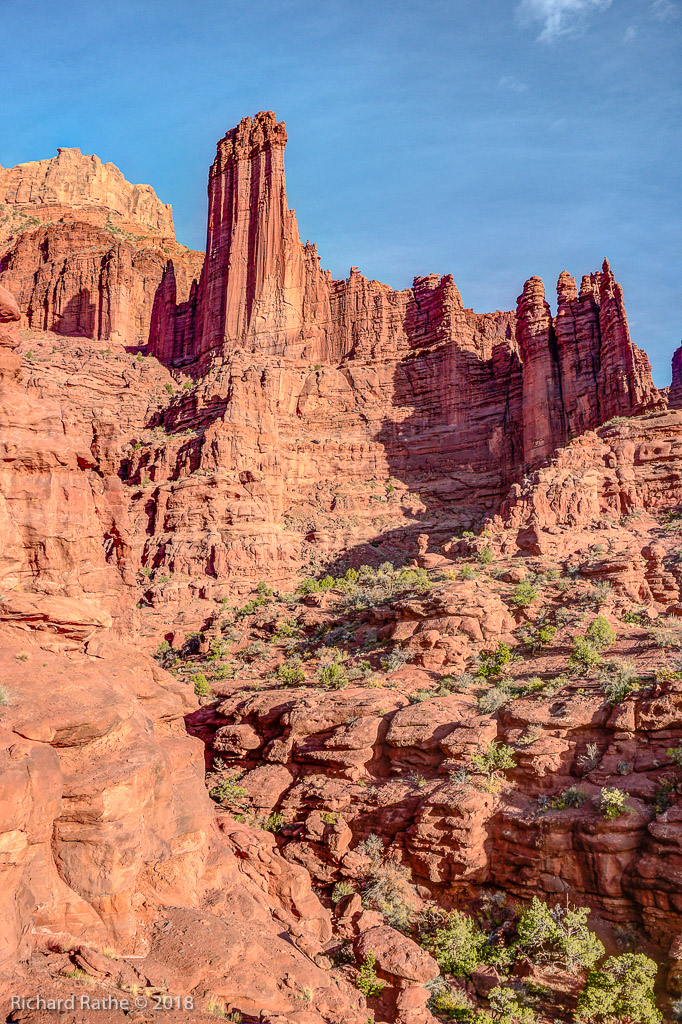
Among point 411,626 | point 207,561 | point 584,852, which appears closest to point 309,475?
point 207,561

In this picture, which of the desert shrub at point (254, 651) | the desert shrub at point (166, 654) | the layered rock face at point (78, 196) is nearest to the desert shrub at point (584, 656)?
the desert shrub at point (254, 651)

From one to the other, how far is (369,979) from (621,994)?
19.8ft

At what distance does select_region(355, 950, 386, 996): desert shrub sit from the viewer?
17.8 meters

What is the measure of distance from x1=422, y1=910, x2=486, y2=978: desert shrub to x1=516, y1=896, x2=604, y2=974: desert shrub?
50.4 inches

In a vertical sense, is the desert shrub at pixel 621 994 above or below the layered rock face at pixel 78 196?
below

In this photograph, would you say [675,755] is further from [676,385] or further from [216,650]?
[676,385]

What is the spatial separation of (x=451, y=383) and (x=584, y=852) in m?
46.4

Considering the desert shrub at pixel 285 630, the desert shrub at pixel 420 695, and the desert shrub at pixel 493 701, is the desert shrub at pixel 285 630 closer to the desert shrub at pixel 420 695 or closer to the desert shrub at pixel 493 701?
the desert shrub at pixel 420 695

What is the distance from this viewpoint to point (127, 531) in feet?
70.0

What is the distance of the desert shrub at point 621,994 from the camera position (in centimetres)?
1608

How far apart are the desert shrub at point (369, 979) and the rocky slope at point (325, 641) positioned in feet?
0.45

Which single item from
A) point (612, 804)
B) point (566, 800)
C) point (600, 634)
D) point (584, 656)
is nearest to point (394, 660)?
point (584, 656)

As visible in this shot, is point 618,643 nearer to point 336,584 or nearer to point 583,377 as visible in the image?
point 336,584

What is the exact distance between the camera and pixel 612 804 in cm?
1900
